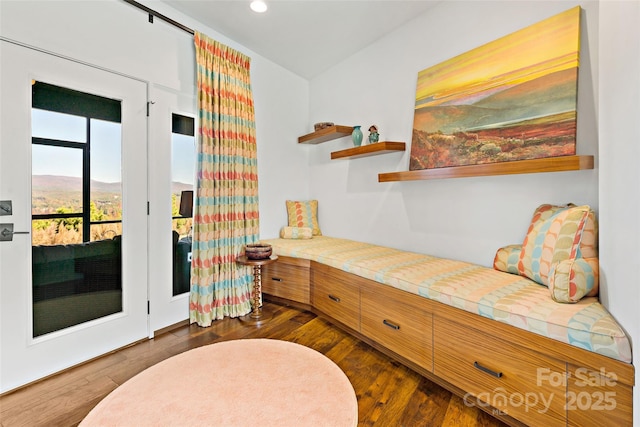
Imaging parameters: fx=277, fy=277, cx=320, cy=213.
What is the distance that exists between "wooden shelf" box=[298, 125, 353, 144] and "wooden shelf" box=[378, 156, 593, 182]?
983 millimetres

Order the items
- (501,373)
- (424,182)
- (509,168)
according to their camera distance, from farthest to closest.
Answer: (424,182) → (509,168) → (501,373)

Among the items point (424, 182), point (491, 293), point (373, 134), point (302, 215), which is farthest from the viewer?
point (302, 215)

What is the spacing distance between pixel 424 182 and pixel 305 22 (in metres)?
1.91

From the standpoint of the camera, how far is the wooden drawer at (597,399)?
1.04m

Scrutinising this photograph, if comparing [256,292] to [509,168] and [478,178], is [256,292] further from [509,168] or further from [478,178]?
[509,168]

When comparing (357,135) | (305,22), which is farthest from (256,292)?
(305,22)

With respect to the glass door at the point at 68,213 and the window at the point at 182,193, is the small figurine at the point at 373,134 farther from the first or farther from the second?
the glass door at the point at 68,213

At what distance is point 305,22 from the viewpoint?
2.66 m

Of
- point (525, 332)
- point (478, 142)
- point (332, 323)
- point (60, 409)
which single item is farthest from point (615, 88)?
point (60, 409)

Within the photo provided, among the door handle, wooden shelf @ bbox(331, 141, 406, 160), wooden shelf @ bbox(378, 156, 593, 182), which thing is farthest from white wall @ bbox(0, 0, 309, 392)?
wooden shelf @ bbox(378, 156, 593, 182)

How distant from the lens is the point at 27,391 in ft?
5.50

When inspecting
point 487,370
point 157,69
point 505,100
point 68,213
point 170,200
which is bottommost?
point 487,370

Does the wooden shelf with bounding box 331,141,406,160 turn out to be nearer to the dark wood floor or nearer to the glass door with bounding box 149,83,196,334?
the glass door with bounding box 149,83,196,334

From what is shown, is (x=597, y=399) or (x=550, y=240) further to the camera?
(x=550, y=240)
